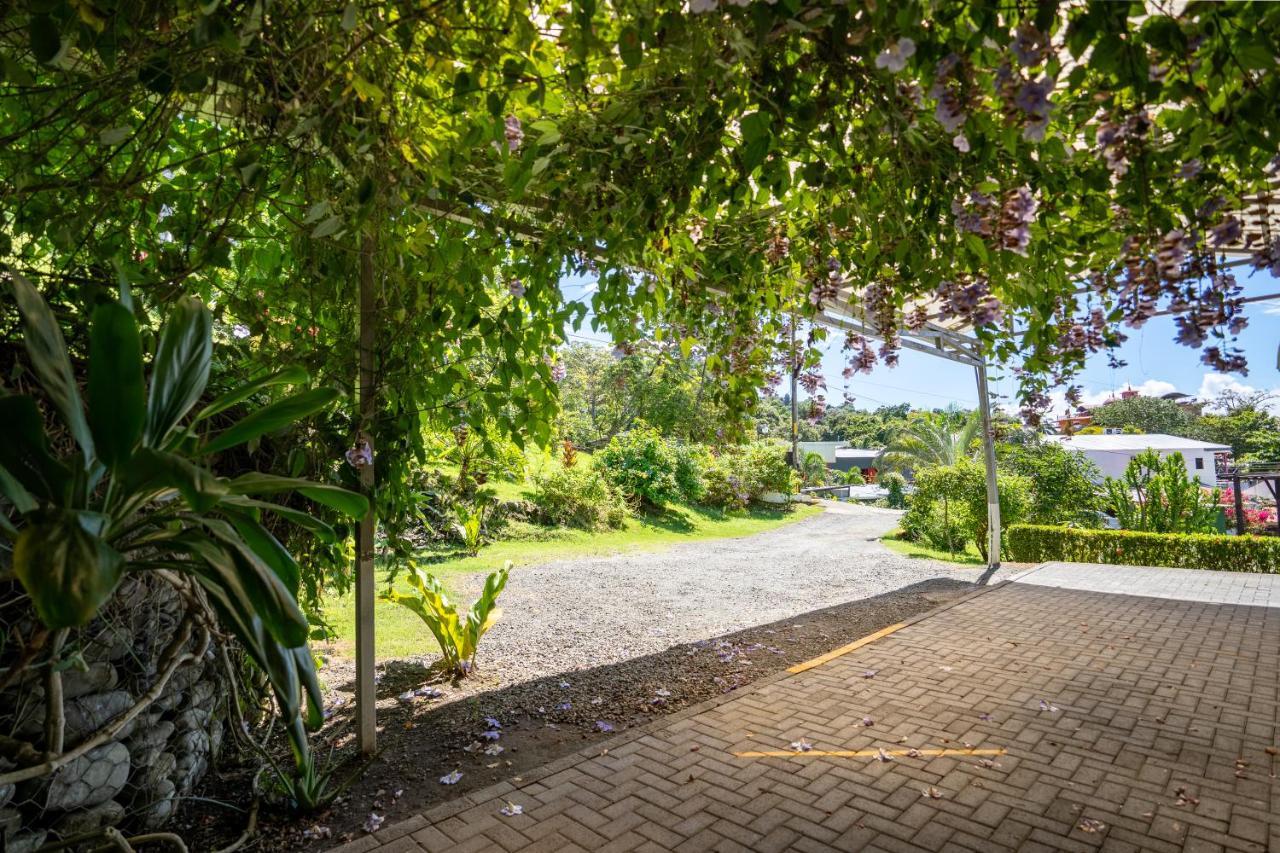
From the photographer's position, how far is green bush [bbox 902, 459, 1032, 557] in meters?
10.6

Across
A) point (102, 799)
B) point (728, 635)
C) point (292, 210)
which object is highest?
point (292, 210)

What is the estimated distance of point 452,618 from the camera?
4.14 meters

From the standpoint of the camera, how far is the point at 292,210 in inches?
98.5

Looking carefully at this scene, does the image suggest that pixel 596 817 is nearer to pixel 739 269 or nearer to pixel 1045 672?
pixel 739 269

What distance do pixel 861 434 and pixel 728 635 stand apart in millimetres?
55726

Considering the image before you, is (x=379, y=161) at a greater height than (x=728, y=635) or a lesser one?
greater

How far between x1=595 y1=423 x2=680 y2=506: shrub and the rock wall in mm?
10594

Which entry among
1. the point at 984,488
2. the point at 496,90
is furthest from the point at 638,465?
the point at 496,90

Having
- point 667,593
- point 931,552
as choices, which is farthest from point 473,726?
point 931,552

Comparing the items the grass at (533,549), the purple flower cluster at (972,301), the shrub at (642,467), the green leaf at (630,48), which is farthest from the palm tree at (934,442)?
the green leaf at (630,48)

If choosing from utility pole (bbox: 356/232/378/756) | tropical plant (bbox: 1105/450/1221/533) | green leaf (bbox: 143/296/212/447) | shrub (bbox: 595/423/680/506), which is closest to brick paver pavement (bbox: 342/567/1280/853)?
utility pole (bbox: 356/232/378/756)

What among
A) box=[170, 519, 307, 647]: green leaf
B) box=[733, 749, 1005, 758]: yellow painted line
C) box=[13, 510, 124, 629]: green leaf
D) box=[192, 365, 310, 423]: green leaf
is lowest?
box=[733, 749, 1005, 758]: yellow painted line

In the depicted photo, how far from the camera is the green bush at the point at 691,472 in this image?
14.5 metres

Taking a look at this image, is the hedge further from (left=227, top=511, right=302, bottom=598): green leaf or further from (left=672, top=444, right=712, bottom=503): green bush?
(left=227, top=511, right=302, bottom=598): green leaf
